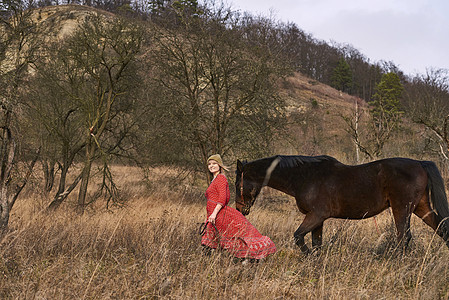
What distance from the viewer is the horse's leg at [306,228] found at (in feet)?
15.7

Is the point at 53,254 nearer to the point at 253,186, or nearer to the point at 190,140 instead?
the point at 253,186

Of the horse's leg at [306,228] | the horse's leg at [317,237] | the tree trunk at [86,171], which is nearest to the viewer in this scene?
the horse's leg at [306,228]

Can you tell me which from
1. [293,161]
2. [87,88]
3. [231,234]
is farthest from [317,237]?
[87,88]

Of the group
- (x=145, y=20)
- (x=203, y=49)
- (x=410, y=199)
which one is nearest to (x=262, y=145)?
(x=203, y=49)

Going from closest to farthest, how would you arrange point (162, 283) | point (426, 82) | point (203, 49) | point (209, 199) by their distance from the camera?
point (162, 283)
point (209, 199)
point (203, 49)
point (426, 82)

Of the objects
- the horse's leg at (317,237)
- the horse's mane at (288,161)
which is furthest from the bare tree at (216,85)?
the horse's leg at (317,237)

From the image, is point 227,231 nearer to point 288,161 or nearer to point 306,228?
point 306,228

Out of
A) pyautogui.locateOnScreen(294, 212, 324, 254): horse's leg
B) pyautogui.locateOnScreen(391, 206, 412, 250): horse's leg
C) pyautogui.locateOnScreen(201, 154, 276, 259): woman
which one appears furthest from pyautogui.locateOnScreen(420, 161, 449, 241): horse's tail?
pyautogui.locateOnScreen(201, 154, 276, 259): woman

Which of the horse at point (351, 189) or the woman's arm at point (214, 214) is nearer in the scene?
the woman's arm at point (214, 214)

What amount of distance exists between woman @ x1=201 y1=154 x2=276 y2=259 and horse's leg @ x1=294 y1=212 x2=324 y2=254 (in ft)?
1.54

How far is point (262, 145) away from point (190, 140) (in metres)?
2.35

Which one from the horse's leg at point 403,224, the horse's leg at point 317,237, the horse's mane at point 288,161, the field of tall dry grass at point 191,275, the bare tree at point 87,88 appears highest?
the bare tree at point 87,88

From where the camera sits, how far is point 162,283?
3.73 meters

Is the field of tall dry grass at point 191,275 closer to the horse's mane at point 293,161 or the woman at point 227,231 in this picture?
the woman at point 227,231
